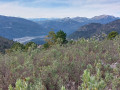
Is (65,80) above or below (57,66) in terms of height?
below

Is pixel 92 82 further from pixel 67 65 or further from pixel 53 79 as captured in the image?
pixel 67 65

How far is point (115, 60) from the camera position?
680cm

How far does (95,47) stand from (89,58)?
247 centimetres

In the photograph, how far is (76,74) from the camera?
210 inches

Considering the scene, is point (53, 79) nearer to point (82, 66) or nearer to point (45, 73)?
point (45, 73)

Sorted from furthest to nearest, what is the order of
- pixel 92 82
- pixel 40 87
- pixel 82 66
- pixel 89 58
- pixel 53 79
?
pixel 89 58, pixel 82 66, pixel 53 79, pixel 40 87, pixel 92 82

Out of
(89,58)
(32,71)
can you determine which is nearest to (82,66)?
(89,58)

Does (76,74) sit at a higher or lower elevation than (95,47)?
lower

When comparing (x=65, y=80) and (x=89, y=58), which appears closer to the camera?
(x=65, y=80)

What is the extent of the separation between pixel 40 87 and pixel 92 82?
172 centimetres

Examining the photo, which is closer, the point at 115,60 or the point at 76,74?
the point at 76,74

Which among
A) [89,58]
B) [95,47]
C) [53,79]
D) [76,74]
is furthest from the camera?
[95,47]

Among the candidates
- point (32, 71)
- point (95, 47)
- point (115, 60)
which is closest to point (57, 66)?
point (32, 71)

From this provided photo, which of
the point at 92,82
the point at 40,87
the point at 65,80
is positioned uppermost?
the point at 92,82
